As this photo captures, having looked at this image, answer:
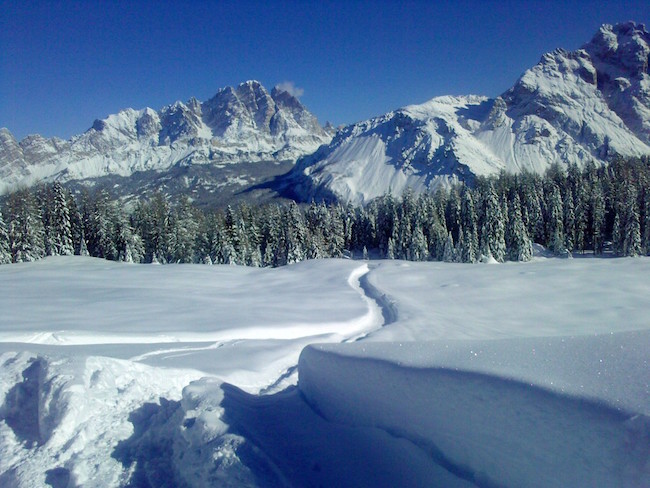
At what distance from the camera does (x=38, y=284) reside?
17.4 m

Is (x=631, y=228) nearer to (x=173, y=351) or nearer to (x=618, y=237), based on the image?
(x=618, y=237)

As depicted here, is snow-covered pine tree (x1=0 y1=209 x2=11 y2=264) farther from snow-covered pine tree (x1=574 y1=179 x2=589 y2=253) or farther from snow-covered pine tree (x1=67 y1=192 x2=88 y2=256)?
snow-covered pine tree (x1=574 y1=179 x2=589 y2=253)

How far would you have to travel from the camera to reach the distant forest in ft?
127

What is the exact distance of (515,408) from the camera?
2850mm

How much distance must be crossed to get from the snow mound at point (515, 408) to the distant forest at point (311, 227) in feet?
127

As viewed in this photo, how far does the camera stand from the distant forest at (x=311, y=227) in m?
Result: 38.8

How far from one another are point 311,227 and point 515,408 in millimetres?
53651

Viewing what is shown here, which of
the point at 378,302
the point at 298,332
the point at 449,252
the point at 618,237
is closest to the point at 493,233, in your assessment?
the point at 449,252

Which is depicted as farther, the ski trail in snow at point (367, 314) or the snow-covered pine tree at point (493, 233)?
the snow-covered pine tree at point (493, 233)

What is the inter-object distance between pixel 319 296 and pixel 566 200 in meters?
52.6

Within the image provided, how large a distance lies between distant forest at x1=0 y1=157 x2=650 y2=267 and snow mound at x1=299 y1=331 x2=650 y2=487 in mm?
38809

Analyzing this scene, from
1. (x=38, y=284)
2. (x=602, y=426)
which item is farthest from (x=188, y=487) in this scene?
(x=38, y=284)


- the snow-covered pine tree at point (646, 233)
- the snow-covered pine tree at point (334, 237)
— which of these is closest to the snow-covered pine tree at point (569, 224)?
the snow-covered pine tree at point (646, 233)

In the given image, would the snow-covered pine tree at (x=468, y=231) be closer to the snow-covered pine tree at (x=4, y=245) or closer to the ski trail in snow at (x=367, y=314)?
the ski trail in snow at (x=367, y=314)
